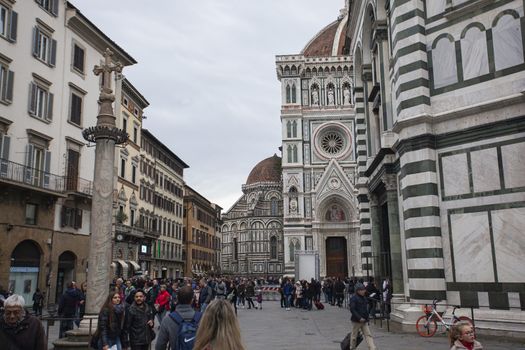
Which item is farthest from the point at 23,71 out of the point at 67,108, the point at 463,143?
the point at 463,143

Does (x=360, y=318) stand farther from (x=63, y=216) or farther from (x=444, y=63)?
(x=63, y=216)

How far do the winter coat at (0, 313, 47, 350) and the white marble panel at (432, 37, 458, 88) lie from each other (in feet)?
42.3

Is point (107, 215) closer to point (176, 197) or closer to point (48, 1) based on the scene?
point (48, 1)

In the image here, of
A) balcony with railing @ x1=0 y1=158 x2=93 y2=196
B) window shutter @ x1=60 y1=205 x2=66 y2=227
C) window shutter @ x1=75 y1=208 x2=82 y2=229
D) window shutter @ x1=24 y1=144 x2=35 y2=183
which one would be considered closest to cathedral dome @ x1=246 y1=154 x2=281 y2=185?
balcony with railing @ x1=0 y1=158 x2=93 y2=196

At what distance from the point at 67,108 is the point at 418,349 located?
76.9 feet

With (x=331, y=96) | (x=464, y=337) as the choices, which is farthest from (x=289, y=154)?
(x=464, y=337)

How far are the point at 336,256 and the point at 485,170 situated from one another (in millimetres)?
44091

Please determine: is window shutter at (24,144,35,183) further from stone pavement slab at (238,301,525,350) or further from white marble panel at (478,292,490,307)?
white marble panel at (478,292,490,307)

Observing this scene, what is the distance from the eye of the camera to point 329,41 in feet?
219

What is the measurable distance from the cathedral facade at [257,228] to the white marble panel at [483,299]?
6584cm

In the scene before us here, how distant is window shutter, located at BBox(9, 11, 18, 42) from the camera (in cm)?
2384

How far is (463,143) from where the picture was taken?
550 inches

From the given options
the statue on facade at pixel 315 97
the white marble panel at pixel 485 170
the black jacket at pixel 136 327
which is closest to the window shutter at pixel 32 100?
the black jacket at pixel 136 327

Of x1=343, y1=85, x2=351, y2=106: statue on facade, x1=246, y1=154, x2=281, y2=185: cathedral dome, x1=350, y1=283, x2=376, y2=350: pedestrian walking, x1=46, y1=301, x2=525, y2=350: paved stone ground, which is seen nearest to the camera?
x1=350, y1=283, x2=376, y2=350: pedestrian walking
